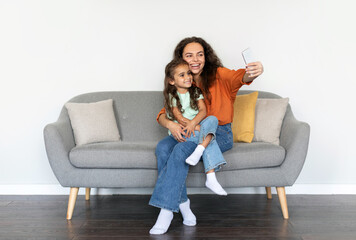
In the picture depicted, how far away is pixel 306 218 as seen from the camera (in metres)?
2.44

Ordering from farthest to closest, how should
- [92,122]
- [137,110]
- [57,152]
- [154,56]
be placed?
[154,56] → [137,110] → [92,122] → [57,152]

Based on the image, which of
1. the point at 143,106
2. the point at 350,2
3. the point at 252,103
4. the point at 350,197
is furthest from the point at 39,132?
the point at 350,2

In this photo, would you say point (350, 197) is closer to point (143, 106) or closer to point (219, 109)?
point (219, 109)

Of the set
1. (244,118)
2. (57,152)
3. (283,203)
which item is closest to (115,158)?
(57,152)

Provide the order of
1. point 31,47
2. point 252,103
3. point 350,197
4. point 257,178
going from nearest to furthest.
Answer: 1. point 257,178
2. point 252,103
3. point 350,197
4. point 31,47

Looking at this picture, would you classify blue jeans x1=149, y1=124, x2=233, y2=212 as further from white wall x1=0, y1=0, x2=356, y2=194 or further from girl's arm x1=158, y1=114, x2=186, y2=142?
white wall x1=0, y1=0, x2=356, y2=194

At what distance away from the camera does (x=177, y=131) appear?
2.37 metres

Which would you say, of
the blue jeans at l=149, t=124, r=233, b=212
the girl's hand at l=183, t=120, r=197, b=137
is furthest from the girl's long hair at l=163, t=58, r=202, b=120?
the blue jeans at l=149, t=124, r=233, b=212

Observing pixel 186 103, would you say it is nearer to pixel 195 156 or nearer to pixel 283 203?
pixel 195 156

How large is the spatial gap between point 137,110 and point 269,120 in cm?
106

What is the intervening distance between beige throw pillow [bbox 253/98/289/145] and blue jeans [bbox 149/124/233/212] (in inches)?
28.6

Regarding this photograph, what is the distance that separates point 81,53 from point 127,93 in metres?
0.59

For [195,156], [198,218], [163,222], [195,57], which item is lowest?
[198,218]

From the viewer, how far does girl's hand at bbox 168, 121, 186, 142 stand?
7.73 feet
